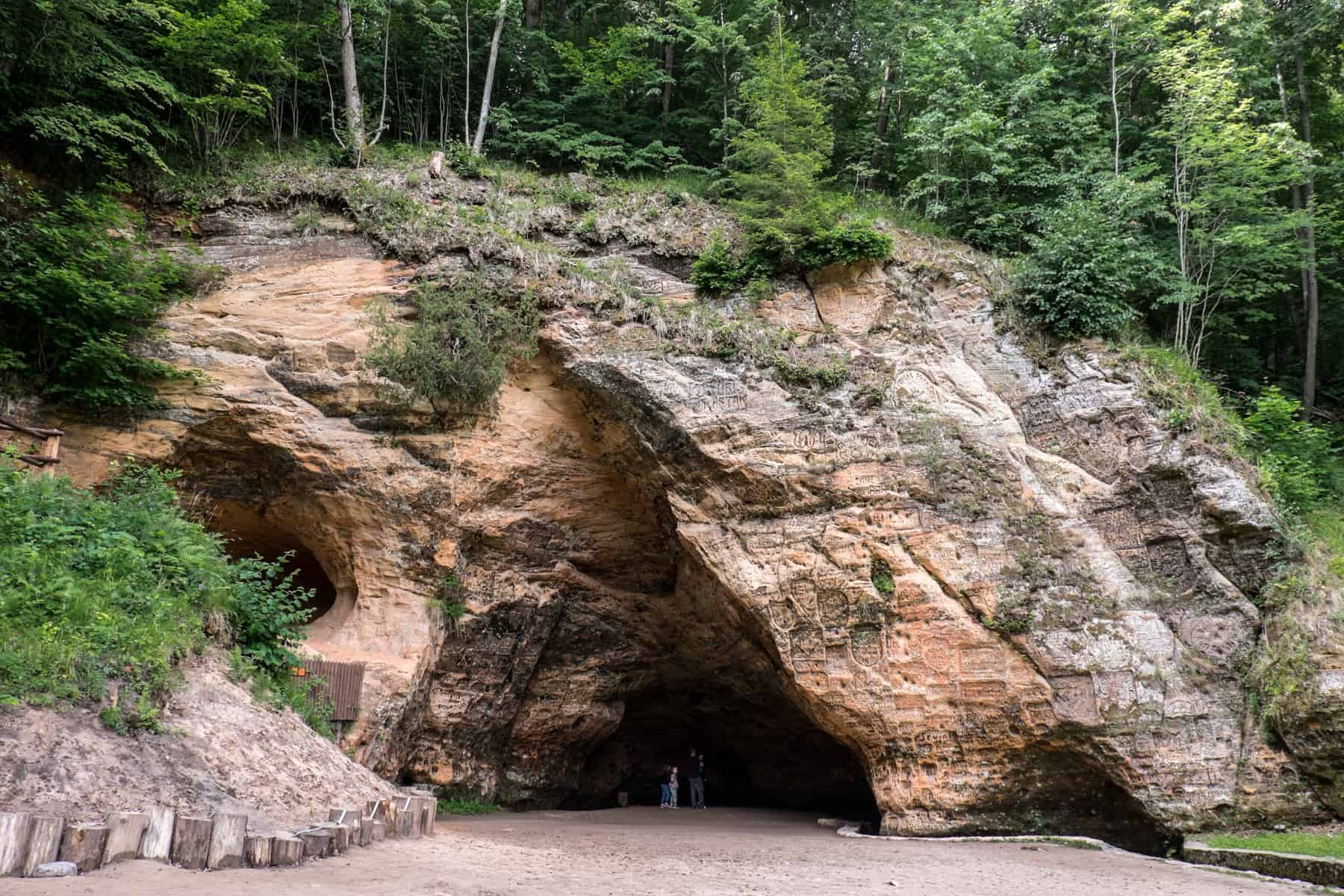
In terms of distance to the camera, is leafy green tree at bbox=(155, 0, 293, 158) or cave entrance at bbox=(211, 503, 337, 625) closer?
cave entrance at bbox=(211, 503, 337, 625)

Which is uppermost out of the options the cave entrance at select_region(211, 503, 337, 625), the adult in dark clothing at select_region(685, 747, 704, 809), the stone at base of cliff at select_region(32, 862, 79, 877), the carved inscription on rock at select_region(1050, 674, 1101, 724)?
the cave entrance at select_region(211, 503, 337, 625)

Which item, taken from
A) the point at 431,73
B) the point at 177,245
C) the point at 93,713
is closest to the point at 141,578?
the point at 93,713

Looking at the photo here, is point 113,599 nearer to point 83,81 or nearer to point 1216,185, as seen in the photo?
point 83,81

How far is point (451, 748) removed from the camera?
1417 cm

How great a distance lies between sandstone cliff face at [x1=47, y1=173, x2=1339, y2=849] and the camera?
1155 cm

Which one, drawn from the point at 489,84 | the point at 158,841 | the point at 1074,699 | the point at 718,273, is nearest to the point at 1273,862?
the point at 1074,699

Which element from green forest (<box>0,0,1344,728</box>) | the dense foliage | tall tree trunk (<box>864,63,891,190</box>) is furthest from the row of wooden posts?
tall tree trunk (<box>864,63,891,190</box>)

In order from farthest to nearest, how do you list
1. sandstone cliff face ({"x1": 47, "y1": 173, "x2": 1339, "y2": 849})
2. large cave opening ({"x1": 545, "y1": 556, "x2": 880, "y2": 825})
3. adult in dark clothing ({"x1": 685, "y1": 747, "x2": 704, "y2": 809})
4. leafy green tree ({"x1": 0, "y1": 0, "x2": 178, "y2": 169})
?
1. adult in dark clothing ({"x1": 685, "y1": 747, "x2": 704, "y2": 809})
2. large cave opening ({"x1": 545, "y1": 556, "x2": 880, "y2": 825})
3. leafy green tree ({"x1": 0, "y1": 0, "x2": 178, "y2": 169})
4. sandstone cliff face ({"x1": 47, "y1": 173, "x2": 1339, "y2": 849})

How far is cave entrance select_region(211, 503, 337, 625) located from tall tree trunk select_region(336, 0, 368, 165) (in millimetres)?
7534

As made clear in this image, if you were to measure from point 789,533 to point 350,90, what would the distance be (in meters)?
13.8

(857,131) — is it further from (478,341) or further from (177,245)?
(177,245)

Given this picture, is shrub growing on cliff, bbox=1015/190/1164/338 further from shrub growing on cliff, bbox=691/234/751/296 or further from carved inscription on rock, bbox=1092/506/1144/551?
shrub growing on cliff, bbox=691/234/751/296

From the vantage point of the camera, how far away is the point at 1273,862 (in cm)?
884

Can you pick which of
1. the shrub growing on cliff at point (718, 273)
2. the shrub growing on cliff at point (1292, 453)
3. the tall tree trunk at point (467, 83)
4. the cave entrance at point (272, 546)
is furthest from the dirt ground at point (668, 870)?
the tall tree trunk at point (467, 83)
